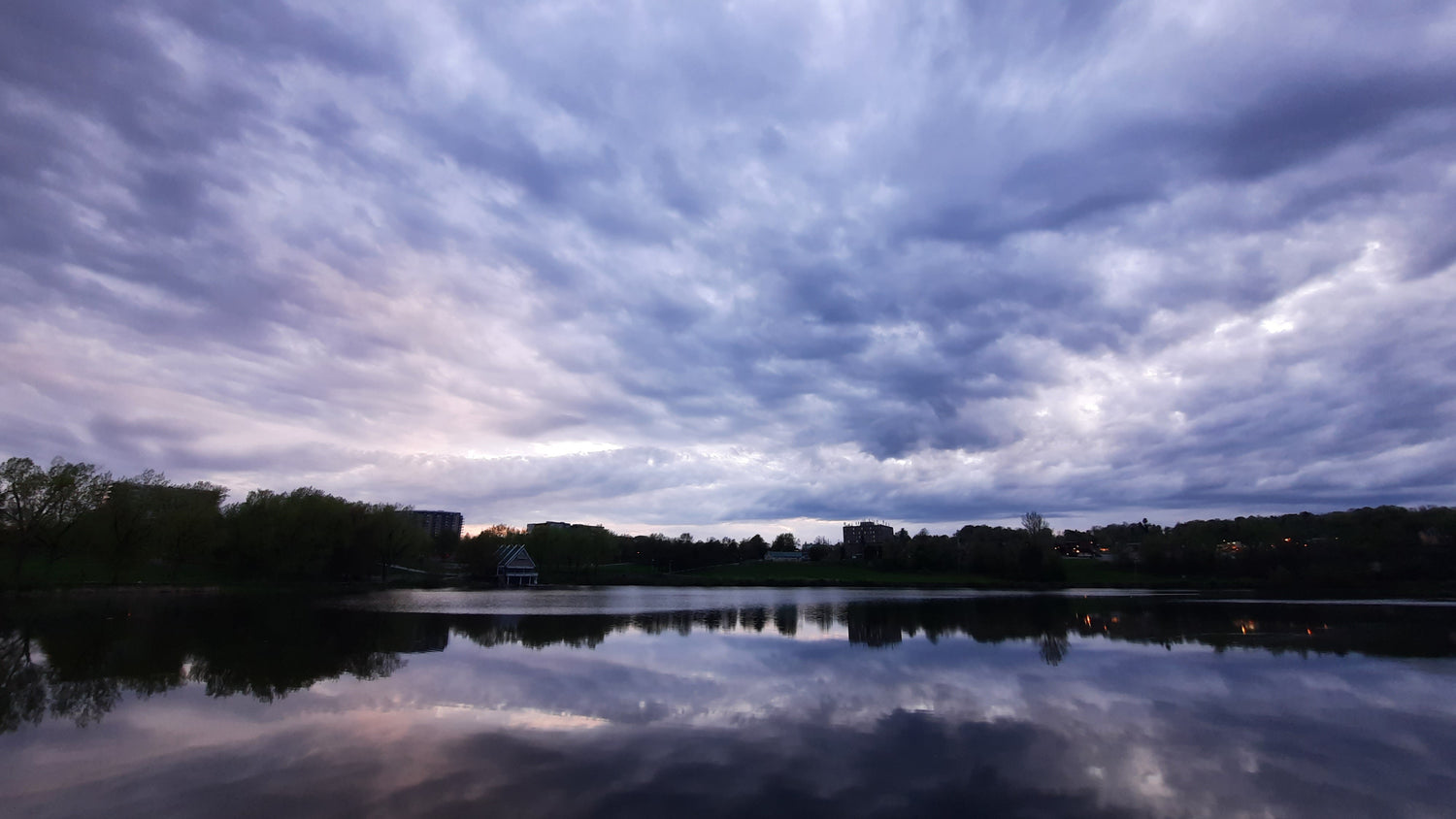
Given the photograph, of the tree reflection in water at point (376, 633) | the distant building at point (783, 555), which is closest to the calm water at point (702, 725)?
the tree reflection in water at point (376, 633)

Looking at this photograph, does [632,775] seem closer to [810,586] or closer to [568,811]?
[568,811]

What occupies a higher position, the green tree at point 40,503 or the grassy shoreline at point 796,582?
the green tree at point 40,503

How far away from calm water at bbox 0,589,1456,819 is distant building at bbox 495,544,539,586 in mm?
68082

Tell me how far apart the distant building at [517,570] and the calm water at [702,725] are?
68.1 meters

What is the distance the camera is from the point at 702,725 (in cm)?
1394

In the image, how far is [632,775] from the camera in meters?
10.6

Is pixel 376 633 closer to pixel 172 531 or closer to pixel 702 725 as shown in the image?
pixel 702 725

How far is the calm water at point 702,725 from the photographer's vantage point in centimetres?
988

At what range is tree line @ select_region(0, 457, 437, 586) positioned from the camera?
43000mm

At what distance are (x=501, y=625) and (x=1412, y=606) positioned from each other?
220ft

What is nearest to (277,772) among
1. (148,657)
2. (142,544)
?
(148,657)

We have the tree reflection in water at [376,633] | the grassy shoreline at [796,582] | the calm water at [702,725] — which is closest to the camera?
the calm water at [702,725]

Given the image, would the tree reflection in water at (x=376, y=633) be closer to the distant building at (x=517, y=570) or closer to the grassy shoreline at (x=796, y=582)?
the grassy shoreline at (x=796, y=582)

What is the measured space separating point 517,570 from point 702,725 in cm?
8860
